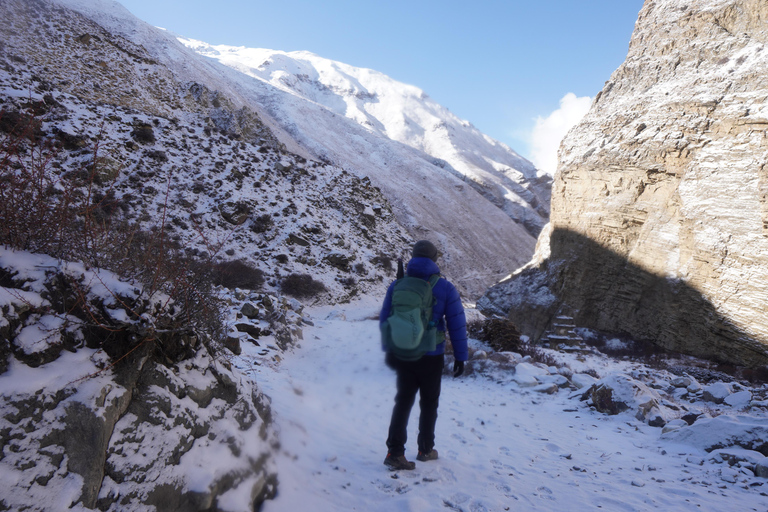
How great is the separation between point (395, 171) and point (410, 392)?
4655cm

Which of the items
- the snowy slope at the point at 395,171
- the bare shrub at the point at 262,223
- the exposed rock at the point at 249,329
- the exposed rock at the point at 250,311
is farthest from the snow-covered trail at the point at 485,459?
the snowy slope at the point at 395,171

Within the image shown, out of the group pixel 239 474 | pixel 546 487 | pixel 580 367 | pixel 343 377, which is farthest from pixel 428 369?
pixel 580 367

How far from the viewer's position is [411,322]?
9.82 ft

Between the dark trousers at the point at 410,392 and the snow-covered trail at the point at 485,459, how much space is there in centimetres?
26

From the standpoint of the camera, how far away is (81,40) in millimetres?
25766

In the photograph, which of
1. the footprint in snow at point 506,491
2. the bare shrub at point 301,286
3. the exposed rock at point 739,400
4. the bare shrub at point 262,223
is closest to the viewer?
the footprint in snow at point 506,491

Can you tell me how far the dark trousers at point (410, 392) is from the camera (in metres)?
3.19

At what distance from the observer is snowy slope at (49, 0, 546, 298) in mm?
36375

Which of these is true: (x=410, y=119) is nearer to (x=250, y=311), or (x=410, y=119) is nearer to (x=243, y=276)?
(x=243, y=276)

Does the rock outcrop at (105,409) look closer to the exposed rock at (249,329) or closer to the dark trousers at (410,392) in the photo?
the dark trousers at (410,392)

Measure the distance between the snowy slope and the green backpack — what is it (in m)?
26.2

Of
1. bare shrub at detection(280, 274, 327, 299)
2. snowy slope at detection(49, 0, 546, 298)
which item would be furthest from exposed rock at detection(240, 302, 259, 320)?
snowy slope at detection(49, 0, 546, 298)

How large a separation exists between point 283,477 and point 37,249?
213 cm

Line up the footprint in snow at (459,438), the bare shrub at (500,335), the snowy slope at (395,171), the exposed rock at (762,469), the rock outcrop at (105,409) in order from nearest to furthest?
the rock outcrop at (105,409) → the exposed rock at (762,469) → the footprint in snow at (459,438) → the bare shrub at (500,335) → the snowy slope at (395,171)
